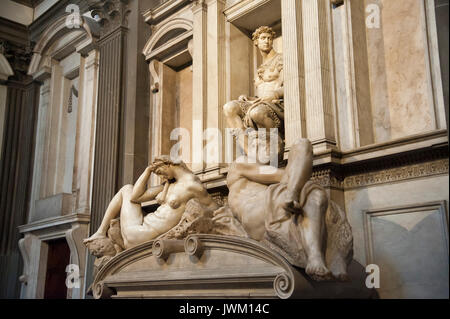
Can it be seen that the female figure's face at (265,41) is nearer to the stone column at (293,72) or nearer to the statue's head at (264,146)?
the stone column at (293,72)

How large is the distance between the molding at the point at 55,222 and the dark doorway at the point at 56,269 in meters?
0.39

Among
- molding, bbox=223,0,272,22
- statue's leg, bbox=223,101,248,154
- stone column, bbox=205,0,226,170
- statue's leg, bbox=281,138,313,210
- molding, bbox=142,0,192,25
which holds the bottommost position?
statue's leg, bbox=281,138,313,210

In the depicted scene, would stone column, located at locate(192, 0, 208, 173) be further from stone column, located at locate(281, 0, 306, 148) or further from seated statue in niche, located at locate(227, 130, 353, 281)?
seated statue in niche, located at locate(227, 130, 353, 281)

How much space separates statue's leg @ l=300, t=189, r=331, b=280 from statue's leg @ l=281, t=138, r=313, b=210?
105 millimetres

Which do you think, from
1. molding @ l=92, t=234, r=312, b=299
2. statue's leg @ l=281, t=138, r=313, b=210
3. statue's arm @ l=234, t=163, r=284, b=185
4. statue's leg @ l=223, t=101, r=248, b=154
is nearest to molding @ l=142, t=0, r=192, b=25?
statue's leg @ l=223, t=101, r=248, b=154

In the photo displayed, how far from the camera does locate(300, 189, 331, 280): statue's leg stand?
356 cm

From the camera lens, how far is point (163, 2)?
28.6 feet

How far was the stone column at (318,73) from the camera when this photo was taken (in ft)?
17.6

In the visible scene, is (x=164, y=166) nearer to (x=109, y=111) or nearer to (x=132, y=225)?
(x=132, y=225)

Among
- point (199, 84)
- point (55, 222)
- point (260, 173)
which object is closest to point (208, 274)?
point (260, 173)

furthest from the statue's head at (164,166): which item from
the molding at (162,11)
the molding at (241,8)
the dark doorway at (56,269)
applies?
the dark doorway at (56,269)
